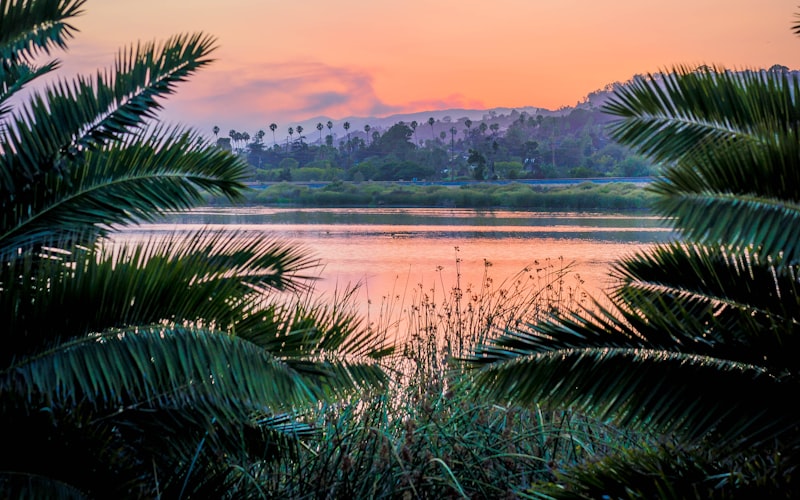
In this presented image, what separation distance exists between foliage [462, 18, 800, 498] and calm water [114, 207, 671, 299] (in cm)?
433

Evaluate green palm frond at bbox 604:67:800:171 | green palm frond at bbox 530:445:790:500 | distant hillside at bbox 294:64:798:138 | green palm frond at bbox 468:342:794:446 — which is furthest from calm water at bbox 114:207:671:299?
distant hillside at bbox 294:64:798:138

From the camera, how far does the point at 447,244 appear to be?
18.9m

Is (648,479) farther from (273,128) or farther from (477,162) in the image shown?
(477,162)

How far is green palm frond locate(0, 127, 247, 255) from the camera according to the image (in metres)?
3.87

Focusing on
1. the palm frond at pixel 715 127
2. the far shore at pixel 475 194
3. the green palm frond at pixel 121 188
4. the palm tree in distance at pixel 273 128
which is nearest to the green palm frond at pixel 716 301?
the palm frond at pixel 715 127

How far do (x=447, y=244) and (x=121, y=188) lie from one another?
48.6 ft

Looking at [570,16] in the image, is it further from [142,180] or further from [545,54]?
[142,180]

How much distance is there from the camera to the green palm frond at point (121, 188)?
3.87 meters

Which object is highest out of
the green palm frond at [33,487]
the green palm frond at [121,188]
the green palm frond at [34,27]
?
the green palm frond at [34,27]

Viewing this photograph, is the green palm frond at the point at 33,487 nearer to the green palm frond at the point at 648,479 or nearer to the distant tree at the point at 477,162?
the green palm frond at the point at 648,479

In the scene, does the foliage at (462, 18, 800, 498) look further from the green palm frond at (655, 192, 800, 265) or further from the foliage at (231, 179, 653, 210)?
the foliage at (231, 179, 653, 210)

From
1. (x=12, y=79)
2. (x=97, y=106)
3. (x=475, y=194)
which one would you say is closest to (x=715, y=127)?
(x=97, y=106)

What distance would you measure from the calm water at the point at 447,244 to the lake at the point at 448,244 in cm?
2

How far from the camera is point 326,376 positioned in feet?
10.1
